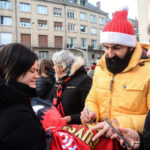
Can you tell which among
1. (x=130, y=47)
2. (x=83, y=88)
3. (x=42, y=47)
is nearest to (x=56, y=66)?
(x=83, y=88)

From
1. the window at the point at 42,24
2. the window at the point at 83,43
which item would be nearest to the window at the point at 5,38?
the window at the point at 42,24

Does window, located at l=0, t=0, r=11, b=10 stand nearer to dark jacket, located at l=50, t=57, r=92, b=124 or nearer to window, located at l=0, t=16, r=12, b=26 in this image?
window, located at l=0, t=16, r=12, b=26

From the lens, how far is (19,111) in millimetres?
1087

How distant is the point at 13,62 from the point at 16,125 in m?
0.50

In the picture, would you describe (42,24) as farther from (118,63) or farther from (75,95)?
(118,63)

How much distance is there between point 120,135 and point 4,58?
1.06 metres

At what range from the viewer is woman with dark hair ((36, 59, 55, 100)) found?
10.2 feet

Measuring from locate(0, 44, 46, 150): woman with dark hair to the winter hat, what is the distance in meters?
0.88

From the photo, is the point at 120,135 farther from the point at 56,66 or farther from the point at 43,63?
the point at 43,63

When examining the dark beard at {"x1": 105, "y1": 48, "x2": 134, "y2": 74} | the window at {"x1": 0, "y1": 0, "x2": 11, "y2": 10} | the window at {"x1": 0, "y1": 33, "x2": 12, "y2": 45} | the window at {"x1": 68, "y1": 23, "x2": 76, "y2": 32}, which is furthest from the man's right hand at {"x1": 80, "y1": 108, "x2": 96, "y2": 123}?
the window at {"x1": 68, "y1": 23, "x2": 76, "y2": 32}

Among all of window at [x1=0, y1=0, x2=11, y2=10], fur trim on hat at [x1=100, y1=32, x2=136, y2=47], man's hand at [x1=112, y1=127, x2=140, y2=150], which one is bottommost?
man's hand at [x1=112, y1=127, x2=140, y2=150]

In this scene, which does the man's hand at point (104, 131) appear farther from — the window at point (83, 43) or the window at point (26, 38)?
the window at point (83, 43)

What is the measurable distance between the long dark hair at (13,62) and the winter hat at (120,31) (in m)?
0.89

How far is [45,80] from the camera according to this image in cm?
326
